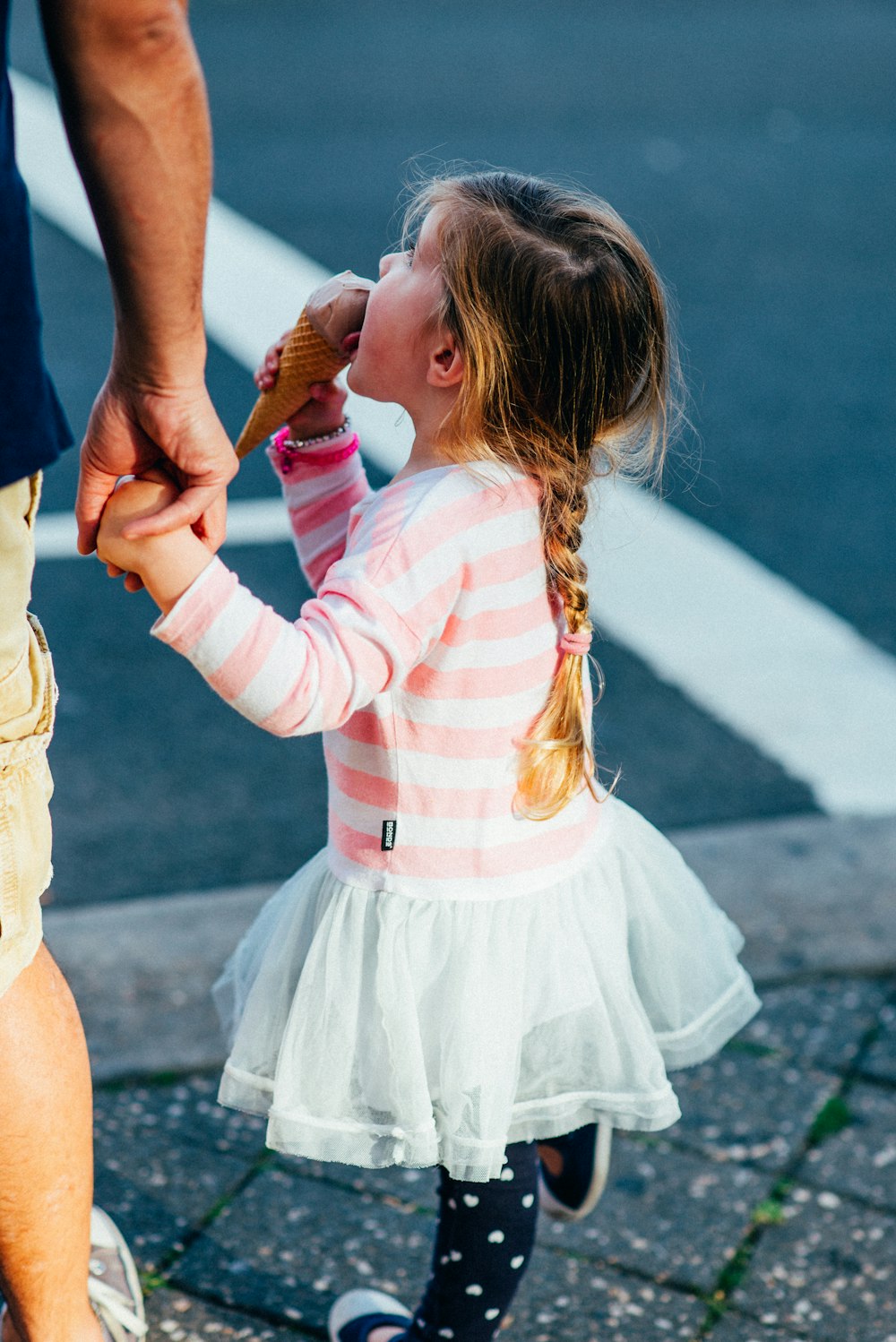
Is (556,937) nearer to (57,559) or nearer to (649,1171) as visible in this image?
(649,1171)

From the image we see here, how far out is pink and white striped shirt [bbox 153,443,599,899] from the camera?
166 cm

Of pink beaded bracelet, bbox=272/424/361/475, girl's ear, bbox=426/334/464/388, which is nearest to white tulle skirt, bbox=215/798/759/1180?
pink beaded bracelet, bbox=272/424/361/475

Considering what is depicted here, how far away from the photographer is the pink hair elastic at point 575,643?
6.39 feet

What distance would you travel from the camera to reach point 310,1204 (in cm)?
254

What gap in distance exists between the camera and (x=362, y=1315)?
88.2 inches

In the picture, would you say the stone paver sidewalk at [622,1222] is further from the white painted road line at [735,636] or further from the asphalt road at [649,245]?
the white painted road line at [735,636]

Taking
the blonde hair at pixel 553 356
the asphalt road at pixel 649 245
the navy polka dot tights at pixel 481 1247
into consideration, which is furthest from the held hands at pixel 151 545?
the asphalt road at pixel 649 245

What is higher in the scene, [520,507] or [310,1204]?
[520,507]

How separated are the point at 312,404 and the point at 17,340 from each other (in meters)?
0.57

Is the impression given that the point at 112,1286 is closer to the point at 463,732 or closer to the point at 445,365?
the point at 463,732

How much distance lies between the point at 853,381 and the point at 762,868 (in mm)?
3813

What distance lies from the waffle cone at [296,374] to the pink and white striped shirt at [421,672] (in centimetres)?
17

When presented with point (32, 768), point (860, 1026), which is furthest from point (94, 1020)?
point (860, 1026)

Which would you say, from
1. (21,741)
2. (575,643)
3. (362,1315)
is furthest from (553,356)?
(362,1315)
